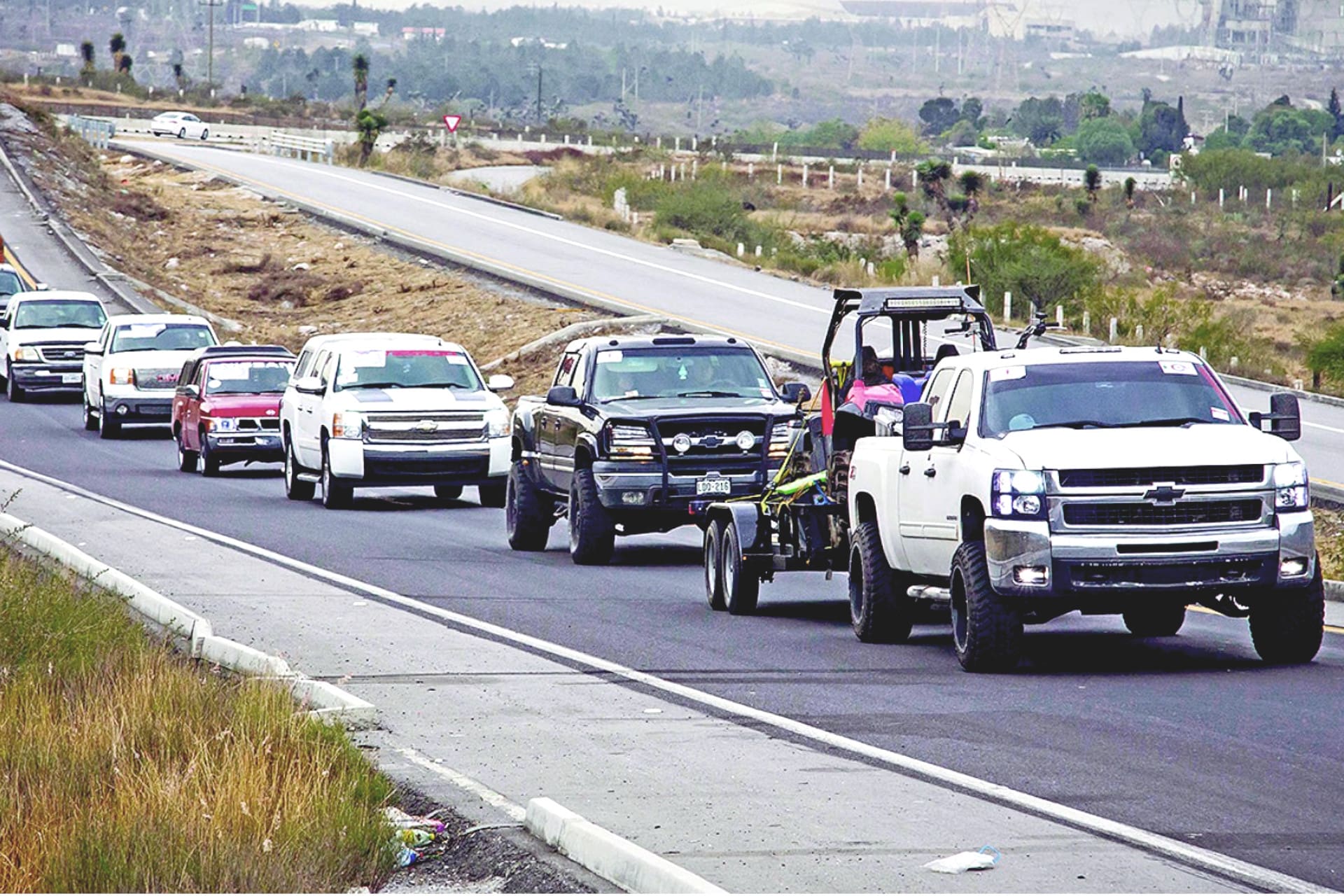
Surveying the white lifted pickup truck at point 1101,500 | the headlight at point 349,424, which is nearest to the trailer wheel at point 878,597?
the white lifted pickup truck at point 1101,500

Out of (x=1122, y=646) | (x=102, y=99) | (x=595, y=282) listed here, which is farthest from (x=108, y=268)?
(x=102, y=99)

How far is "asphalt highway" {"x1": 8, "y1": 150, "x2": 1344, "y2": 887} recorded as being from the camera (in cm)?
873

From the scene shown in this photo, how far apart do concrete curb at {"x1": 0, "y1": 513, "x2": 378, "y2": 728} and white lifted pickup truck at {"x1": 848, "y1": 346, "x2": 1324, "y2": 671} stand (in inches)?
155

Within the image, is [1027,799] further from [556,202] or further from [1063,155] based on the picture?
[1063,155]

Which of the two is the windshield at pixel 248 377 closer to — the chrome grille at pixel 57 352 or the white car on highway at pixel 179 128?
the chrome grille at pixel 57 352

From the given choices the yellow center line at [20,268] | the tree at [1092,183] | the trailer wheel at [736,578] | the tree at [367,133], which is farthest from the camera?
the tree at [1092,183]

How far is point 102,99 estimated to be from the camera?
440ft

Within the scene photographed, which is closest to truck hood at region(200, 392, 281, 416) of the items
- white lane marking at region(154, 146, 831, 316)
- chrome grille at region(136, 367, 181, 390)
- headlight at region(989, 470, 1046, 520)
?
chrome grille at region(136, 367, 181, 390)

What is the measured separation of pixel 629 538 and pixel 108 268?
124 feet

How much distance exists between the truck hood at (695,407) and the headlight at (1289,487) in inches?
303

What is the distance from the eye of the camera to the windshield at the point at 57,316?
A: 41969 mm

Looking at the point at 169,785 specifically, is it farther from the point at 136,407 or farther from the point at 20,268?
the point at 20,268

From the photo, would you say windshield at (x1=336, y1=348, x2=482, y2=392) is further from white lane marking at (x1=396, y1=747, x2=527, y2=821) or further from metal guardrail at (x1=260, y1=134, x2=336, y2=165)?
metal guardrail at (x1=260, y1=134, x2=336, y2=165)

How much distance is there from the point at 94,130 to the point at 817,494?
261 ft
